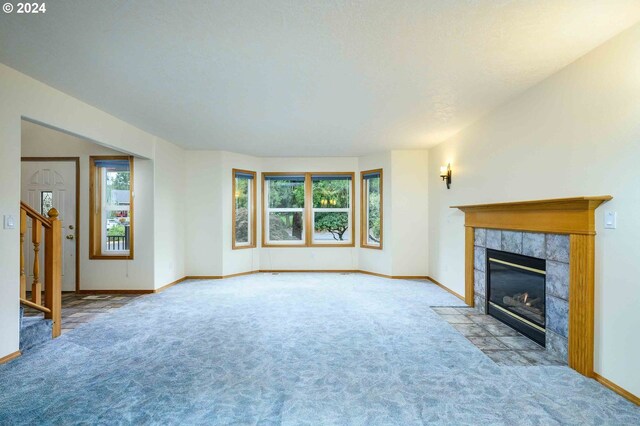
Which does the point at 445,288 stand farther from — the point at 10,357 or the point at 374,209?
the point at 10,357

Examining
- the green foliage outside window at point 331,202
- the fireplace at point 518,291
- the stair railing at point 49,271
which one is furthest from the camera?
the green foliage outside window at point 331,202

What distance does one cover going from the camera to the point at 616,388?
2252 millimetres

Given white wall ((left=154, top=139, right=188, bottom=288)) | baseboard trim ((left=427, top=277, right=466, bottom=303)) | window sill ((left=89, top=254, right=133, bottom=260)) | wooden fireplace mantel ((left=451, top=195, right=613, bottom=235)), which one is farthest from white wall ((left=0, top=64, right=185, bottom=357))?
baseboard trim ((left=427, top=277, right=466, bottom=303))

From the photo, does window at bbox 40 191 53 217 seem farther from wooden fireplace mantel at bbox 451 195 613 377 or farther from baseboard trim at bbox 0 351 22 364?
wooden fireplace mantel at bbox 451 195 613 377

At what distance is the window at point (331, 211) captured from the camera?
6.98 meters

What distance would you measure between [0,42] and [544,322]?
5.12 meters

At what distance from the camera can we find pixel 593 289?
246 centimetres

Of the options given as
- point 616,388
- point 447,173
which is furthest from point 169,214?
point 616,388

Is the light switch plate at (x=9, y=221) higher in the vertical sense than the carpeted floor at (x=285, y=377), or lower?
higher

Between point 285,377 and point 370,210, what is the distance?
4.71m

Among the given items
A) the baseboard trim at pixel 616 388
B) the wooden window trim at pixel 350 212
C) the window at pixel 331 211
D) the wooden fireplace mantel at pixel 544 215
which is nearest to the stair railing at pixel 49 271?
the wooden window trim at pixel 350 212

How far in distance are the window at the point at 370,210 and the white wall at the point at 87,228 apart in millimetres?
4016

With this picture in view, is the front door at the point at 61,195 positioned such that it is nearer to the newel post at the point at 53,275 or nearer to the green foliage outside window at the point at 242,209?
the newel post at the point at 53,275

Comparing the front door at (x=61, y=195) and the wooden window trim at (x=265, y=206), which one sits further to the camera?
the wooden window trim at (x=265, y=206)
